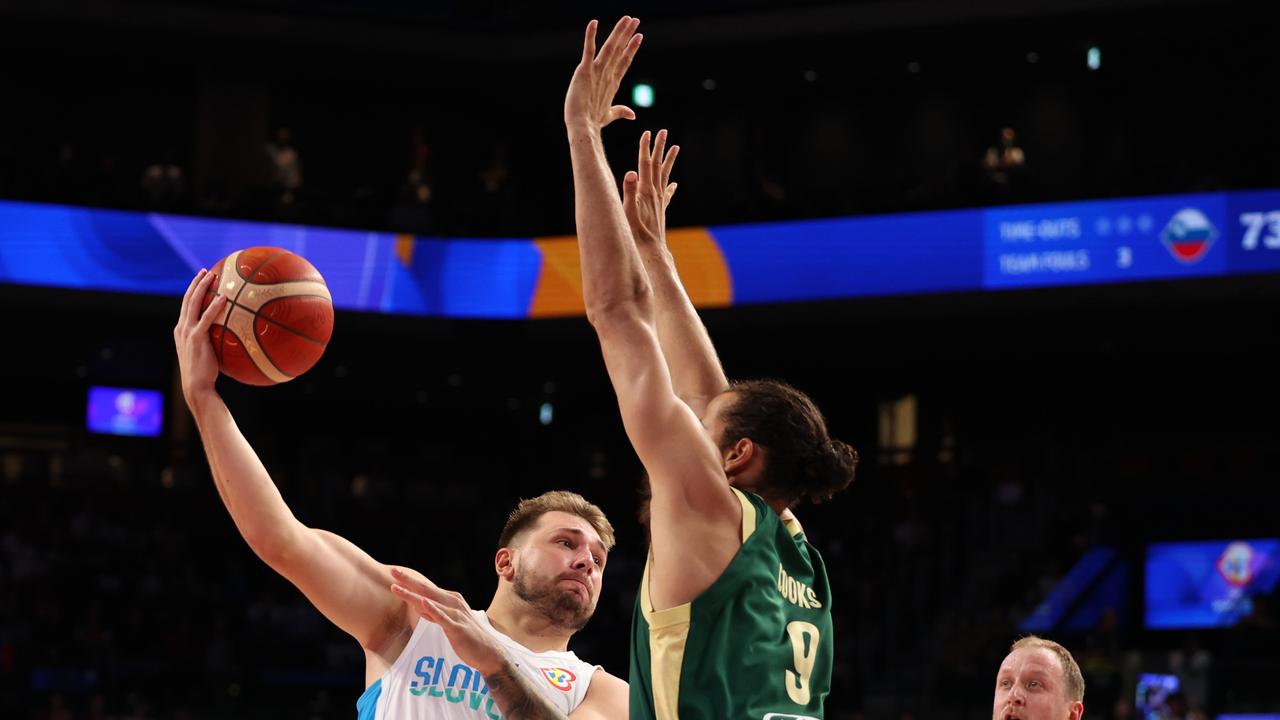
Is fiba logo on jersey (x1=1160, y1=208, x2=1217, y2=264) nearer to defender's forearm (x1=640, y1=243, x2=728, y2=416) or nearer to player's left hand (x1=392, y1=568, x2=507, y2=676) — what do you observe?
defender's forearm (x1=640, y1=243, x2=728, y2=416)

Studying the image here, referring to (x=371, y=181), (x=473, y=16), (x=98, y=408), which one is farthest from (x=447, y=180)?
(x=98, y=408)

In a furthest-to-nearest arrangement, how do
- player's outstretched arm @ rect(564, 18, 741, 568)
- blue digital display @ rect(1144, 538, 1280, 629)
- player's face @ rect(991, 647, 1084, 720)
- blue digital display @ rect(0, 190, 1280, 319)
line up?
blue digital display @ rect(0, 190, 1280, 319) < blue digital display @ rect(1144, 538, 1280, 629) < player's face @ rect(991, 647, 1084, 720) < player's outstretched arm @ rect(564, 18, 741, 568)

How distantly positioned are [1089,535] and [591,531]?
1307 centimetres

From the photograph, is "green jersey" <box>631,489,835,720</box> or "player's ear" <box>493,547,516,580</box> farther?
"player's ear" <box>493,547,516,580</box>

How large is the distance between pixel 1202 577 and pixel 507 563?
13.9 m

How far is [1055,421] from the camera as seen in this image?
2127cm

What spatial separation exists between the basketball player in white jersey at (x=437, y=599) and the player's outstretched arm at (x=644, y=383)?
0.58 m

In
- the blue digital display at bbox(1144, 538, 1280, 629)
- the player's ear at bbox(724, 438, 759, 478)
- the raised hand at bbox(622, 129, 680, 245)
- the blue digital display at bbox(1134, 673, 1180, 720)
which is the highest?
the raised hand at bbox(622, 129, 680, 245)

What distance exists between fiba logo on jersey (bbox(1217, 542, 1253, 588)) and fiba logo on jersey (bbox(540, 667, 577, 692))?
45.5 feet

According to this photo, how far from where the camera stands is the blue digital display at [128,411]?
22.3 metres

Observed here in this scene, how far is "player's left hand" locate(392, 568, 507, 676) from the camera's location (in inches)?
126

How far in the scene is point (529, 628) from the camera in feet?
13.6

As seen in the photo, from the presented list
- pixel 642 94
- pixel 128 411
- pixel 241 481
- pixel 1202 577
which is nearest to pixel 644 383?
pixel 241 481

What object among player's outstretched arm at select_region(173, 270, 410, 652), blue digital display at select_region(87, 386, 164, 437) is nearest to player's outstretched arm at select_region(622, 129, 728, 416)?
player's outstretched arm at select_region(173, 270, 410, 652)
